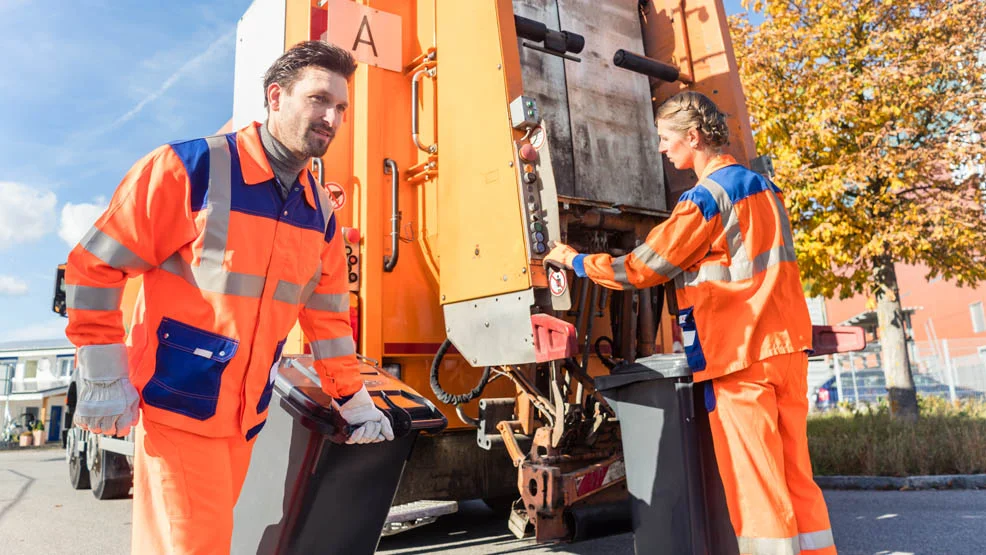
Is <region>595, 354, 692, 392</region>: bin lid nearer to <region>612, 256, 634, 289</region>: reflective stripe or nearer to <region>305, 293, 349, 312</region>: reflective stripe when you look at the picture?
<region>612, 256, 634, 289</region>: reflective stripe

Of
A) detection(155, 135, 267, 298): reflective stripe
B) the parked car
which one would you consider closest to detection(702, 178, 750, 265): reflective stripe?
detection(155, 135, 267, 298): reflective stripe

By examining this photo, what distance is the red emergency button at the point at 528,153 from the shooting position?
9.35 ft

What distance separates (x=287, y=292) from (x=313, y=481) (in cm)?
63

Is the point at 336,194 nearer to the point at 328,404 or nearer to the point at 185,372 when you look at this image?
the point at 328,404

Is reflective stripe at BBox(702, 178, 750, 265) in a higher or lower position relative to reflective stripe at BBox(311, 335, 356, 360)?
higher

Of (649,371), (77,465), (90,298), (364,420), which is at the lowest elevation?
(77,465)

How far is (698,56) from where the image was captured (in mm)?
3836

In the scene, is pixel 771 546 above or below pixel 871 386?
below

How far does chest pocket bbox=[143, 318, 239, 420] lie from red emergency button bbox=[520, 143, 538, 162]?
1606 mm

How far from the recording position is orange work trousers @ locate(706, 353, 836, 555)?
1997 mm

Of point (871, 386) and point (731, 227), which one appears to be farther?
point (871, 386)

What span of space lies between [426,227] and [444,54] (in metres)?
0.86

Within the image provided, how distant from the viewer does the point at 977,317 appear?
25.6 metres

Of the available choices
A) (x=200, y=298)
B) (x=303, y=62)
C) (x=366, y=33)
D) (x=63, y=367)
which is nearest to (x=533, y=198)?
(x=303, y=62)
